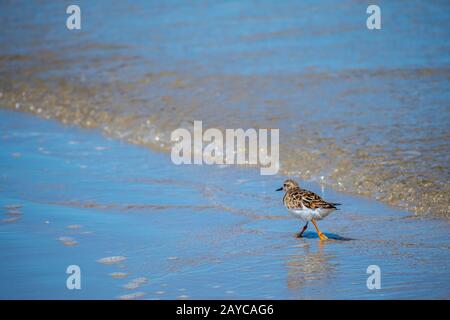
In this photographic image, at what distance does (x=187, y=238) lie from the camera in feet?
20.4

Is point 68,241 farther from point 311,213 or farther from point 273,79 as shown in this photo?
point 273,79

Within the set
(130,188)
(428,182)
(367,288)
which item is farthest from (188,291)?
(428,182)

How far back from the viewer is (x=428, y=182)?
7215 millimetres

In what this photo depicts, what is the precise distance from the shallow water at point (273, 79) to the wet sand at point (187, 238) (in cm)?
78

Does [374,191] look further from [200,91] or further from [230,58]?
[230,58]

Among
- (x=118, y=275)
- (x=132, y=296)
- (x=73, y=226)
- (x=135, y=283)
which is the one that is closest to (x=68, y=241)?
(x=73, y=226)

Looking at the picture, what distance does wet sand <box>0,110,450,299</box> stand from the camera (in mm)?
5176

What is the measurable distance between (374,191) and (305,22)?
7695 mm

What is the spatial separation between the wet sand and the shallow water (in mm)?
778

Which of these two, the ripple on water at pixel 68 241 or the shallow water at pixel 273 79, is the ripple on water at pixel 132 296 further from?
the shallow water at pixel 273 79

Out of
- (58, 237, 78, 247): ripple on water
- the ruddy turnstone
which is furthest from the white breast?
(58, 237, 78, 247): ripple on water

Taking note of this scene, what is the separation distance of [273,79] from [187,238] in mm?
5521

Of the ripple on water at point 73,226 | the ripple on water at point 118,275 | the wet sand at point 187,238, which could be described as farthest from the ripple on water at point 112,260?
the ripple on water at point 73,226

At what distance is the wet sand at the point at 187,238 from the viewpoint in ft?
17.0
